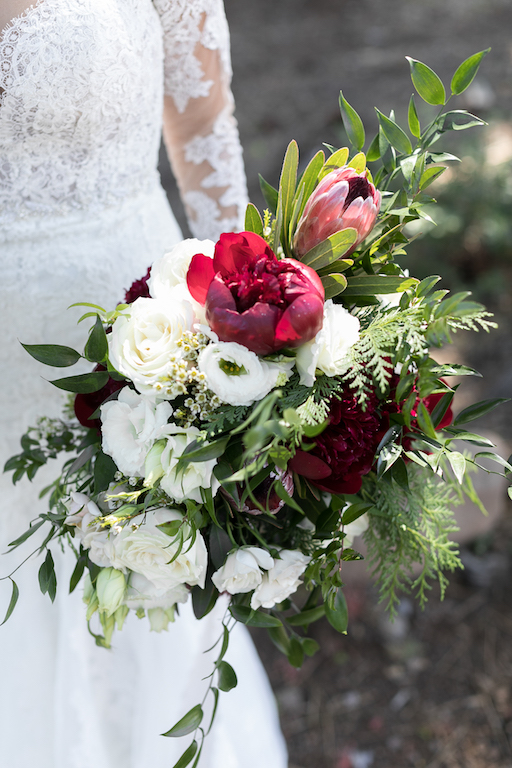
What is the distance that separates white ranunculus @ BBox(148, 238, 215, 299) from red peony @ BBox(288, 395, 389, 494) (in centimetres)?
27

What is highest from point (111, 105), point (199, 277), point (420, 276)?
point (111, 105)

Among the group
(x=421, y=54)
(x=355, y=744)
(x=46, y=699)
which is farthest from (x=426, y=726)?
(x=421, y=54)

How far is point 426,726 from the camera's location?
196cm

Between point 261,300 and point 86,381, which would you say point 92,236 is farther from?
point 261,300

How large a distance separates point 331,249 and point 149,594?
0.54m

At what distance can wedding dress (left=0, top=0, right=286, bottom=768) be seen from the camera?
1.04 metres

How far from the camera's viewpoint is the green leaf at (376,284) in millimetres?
801

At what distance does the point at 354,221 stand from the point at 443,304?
0.53 ft

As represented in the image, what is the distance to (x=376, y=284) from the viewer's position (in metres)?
0.81

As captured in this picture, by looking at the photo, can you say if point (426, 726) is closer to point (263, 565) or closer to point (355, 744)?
point (355, 744)

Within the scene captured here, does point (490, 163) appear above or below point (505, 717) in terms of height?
above

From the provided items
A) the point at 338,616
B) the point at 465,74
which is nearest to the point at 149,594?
the point at 338,616

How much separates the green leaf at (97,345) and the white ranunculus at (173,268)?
3.3 inches

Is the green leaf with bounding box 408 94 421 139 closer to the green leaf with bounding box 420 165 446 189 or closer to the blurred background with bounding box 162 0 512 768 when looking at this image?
the green leaf with bounding box 420 165 446 189
